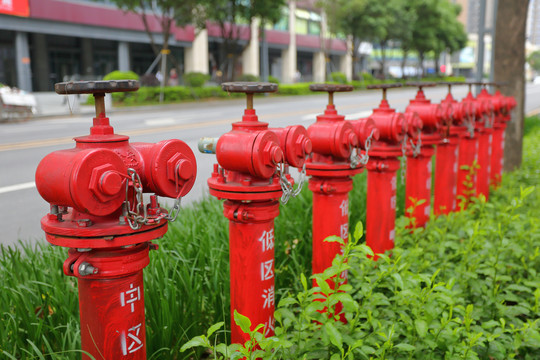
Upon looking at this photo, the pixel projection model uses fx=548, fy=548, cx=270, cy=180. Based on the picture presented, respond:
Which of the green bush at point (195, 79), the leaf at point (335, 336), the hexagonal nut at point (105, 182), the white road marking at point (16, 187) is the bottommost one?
the white road marking at point (16, 187)

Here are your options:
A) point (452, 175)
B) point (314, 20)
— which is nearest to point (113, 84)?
point (452, 175)

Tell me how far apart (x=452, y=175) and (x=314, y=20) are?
181 ft

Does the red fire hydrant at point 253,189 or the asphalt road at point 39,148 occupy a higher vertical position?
the red fire hydrant at point 253,189

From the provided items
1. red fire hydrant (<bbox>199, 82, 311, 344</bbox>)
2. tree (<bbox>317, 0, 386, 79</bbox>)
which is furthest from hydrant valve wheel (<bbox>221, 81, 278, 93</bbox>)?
tree (<bbox>317, 0, 386, 79</bbox>)

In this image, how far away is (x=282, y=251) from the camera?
335 centimetres

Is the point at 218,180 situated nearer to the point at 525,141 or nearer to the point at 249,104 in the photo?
the point at 249,104

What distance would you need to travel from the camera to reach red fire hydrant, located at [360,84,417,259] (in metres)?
3.21

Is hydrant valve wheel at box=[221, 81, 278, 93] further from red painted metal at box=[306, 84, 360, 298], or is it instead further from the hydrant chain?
the hydrant chain

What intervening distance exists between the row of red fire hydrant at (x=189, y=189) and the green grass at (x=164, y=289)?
321 millimetres

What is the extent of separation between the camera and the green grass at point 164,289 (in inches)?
88.2

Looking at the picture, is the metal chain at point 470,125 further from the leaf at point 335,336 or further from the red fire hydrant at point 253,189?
the leaf at point 335,336

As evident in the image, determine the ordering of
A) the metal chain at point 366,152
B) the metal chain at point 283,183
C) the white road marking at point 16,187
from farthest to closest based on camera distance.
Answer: the white road marking at point 16,187
the metal chain at point 366,152
the metal chain at point 283,183

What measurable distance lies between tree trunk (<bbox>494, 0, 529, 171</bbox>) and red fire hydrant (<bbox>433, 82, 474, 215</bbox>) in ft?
10.7

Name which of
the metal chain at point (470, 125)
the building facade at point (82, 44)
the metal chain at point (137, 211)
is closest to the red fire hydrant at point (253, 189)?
the metal chain at point (137, 211)
